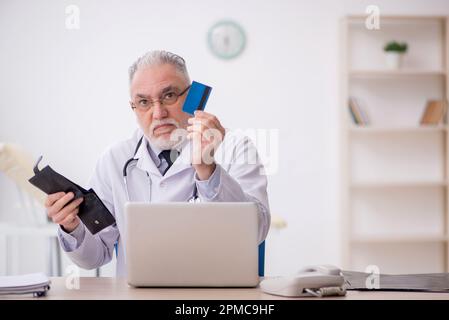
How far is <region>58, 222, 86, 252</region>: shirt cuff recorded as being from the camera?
1.88m

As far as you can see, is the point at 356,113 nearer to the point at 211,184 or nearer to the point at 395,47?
the point at 395,47

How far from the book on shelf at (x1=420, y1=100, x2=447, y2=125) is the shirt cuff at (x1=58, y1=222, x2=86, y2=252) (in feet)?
10.5

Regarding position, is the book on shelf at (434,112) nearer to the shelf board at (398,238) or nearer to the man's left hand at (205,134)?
the shelf board at (398,238)

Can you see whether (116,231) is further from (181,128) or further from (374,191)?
(374,191)

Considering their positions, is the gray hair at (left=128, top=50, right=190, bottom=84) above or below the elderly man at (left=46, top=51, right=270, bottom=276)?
above

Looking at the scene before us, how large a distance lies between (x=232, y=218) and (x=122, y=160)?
31.4 inches

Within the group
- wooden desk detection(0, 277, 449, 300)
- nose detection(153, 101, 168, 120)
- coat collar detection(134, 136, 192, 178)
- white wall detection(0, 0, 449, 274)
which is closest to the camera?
wooden desk detection(0, 277, 449, 300)

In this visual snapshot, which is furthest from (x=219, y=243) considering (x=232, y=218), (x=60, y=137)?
(x=60, y=137)

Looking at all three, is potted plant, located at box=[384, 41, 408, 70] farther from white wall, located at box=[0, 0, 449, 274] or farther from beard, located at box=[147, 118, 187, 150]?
beard, located at box=[147, 118, 187, 150]

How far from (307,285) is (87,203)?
596 millimetres

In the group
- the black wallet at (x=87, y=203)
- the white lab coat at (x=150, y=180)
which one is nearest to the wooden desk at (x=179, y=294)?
the black wallet at (x=87, y=203)

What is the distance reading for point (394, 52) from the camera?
4539 mm

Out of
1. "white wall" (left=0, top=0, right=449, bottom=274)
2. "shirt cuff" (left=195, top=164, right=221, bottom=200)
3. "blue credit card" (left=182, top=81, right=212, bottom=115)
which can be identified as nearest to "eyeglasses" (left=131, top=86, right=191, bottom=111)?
"blue credit card" (left=182, top=81, right=212, bottom=115)

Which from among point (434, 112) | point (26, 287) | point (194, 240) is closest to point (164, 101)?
point (194, 240)
